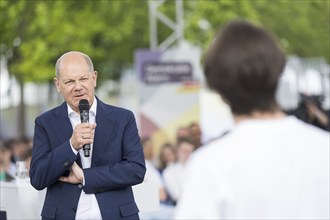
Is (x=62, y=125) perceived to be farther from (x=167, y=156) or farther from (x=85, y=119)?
(x=167, y=156)

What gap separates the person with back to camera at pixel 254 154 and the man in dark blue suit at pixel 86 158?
2.10 meters

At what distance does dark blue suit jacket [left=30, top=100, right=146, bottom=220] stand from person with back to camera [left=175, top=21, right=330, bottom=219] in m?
2.09

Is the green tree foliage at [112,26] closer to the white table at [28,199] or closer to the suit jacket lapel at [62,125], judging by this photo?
the white table at [28,199]

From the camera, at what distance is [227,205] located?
126 inches

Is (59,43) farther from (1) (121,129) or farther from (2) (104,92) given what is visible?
(1) (121,129)

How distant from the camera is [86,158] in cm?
550

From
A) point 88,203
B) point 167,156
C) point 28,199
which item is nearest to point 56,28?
point 167,156

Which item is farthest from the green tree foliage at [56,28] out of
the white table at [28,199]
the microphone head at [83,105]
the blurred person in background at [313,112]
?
the microphone head at [83,105]

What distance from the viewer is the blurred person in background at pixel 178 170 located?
582 inches

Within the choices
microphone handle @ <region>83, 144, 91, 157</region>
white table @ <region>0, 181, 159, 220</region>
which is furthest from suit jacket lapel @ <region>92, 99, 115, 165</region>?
white table @ <region>0, 181, 159, 220</region>

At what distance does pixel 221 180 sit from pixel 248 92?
30cm

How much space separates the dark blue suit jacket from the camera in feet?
17.6

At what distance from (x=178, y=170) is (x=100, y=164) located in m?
9.55

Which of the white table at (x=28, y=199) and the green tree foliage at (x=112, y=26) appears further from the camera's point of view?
the green tree foliage at (x=112, y=26)
